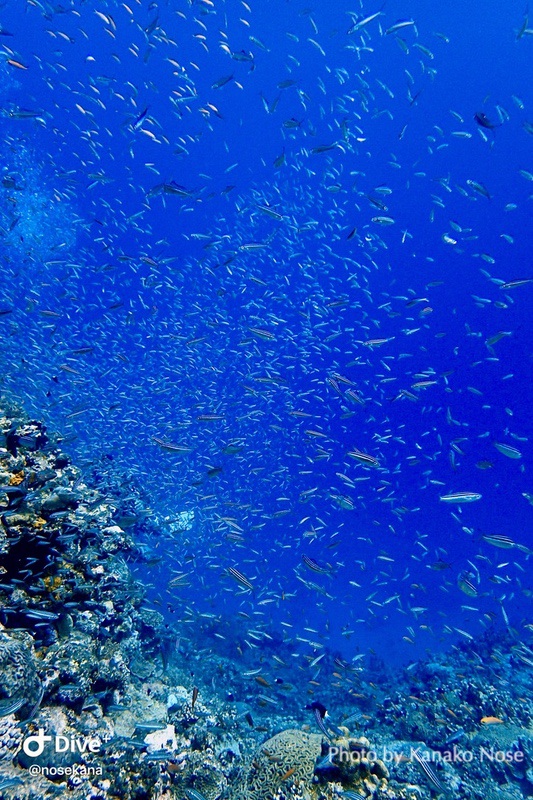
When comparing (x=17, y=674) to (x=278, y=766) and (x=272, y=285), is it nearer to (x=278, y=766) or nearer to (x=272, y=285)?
(x=278, y=766)

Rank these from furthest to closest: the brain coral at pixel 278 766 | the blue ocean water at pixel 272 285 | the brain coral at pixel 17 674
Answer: the blue ocean water at pixel 272 285, the brain coral at pixel 278 766, the brain coral at pixel 17 674

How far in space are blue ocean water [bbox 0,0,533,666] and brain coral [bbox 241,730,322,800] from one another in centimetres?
369

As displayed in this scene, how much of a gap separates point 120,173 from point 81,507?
225 ft

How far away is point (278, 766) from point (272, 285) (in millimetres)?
35624

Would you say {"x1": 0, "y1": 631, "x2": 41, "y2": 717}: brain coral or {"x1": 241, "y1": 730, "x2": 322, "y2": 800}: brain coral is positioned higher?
{"x1": 0, "y1": 631, "x2": 41, "y2": 717}: brain coral

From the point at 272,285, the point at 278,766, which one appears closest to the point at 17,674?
the point at 278,766

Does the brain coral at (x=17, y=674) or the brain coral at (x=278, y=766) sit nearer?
the brain coral at (x=17, y=674)

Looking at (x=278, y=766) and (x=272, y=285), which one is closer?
(x=278, y=766)

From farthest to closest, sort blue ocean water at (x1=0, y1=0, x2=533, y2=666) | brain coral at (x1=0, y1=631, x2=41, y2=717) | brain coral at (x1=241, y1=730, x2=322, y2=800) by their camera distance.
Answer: blue ocean water at (x1=0, y1=0, x2=533, y2=666) → brain coral at (x1=241, y1=730, x2=322, y2=800) → brain coral at (x1=0, y1=631, x2=41, y2=717)

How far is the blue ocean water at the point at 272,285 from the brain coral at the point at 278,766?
3.69 metres

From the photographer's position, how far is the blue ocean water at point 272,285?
14.0 metres

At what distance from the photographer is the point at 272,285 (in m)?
37.9

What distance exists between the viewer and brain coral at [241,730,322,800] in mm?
5457

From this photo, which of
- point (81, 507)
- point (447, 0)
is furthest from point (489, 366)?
point (81, 507)
